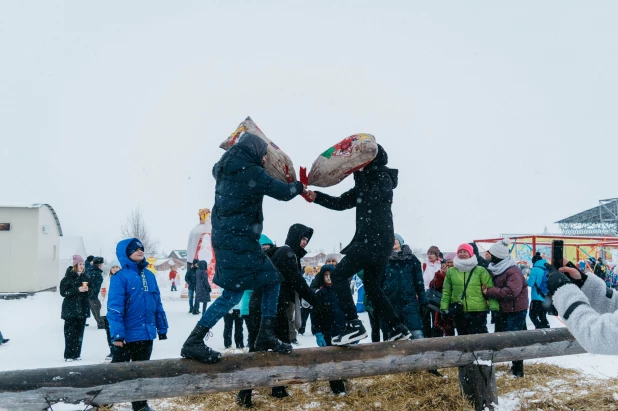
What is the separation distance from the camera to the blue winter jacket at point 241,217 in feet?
13.1

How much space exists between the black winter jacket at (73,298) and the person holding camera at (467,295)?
6.55 metres

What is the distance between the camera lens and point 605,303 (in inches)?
115

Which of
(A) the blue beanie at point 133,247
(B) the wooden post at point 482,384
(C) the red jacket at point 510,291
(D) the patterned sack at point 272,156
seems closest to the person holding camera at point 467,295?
(C) the red jacket at point 510,291

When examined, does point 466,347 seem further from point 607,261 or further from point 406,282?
point 607,261

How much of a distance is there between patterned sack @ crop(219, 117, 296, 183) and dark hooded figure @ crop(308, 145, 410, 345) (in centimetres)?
35

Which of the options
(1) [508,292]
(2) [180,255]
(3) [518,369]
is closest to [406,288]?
(1) [508,292]

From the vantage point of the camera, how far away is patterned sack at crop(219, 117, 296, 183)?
14.7 ft

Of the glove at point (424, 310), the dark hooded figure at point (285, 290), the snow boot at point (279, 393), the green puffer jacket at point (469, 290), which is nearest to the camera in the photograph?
the dark hooded figure at point (285, 290)

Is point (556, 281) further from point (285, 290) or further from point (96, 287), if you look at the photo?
point (96, 287)

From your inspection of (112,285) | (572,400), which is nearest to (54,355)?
(112,285)

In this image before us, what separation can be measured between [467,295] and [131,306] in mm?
4493

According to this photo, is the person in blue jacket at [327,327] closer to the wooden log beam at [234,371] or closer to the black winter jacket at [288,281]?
the black winter jacket at [288,281]

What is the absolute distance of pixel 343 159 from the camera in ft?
14.7

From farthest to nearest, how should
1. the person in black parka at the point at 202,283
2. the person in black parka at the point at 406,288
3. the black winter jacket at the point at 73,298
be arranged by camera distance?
the person in black parka at the point at 202,283 < the black winter jacket at the point at 73,298 < the person in black parka at the point at 406,288
